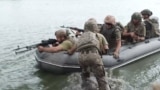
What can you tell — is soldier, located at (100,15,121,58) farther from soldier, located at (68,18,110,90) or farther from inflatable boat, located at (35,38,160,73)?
soldier, located at (68,18,110,90)

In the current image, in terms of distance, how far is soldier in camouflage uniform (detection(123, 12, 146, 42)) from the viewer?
10.3 metres

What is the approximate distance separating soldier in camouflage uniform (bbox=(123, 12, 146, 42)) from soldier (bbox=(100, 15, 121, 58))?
1034 mm

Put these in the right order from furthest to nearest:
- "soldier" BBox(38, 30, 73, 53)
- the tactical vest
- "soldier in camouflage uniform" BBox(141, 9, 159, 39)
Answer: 1. "soldier in camouflage uniform" BBox(141, 9, 159, 39)
2. the tactical vest
3. "soldier" BBox(38, 30, 73, 53)

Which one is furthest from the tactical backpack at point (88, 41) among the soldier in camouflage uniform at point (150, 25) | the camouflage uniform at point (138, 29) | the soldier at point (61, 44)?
the soldier in camouflage uniform at point (150, 25)

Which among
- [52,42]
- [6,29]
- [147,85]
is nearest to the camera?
[147,85]

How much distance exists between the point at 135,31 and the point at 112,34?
60.7 inches

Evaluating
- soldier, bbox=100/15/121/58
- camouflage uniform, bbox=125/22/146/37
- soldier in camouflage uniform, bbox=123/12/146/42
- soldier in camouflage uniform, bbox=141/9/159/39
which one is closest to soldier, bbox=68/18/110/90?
soldier, bbox=100/15/121/58

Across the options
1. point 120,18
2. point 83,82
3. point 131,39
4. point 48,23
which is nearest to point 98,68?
point 83,82

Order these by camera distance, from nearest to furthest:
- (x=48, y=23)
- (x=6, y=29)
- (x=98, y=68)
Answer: (x=98, y=68) < (x=6, y=29) < (x=48, y=23)

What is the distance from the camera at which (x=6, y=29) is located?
1820cm

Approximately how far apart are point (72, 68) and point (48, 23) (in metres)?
12.0

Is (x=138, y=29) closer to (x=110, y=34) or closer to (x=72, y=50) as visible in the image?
(x=110, y=34)

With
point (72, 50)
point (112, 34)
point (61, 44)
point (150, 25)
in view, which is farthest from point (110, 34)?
point (150, 25)

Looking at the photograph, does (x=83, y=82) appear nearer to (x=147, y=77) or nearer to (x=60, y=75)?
(x=60, y=75)
